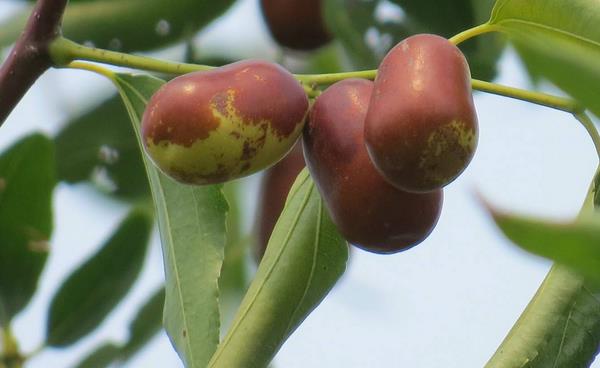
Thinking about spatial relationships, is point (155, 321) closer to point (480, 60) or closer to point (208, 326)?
point (480, 60)

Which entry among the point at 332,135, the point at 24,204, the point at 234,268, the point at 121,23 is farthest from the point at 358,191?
the point at 234,268

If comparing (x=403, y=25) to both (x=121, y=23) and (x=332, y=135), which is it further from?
(x=332, y=135)

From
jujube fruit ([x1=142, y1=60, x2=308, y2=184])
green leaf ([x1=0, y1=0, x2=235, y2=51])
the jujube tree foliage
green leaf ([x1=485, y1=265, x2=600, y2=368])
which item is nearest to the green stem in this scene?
the jujube tree foliage

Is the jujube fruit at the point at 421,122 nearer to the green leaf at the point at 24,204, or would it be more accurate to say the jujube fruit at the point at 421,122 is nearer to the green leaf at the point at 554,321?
the green leaf at the point at 554,321

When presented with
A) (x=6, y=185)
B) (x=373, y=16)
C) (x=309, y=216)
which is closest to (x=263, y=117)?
(x=309, y=216)

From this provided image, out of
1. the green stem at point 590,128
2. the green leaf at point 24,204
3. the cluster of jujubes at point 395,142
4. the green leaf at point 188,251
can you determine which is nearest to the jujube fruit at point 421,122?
the cluster of jujubes at point 395,142

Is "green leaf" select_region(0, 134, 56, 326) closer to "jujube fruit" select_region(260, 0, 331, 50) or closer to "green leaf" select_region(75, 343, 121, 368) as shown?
"green leaf" select_region(75, 343, 121, 368)

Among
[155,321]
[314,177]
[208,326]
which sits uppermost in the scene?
[314,177]
